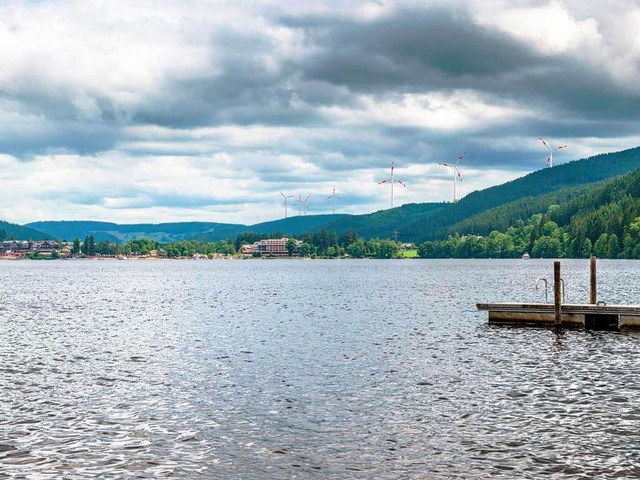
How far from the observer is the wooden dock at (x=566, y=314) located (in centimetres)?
6881

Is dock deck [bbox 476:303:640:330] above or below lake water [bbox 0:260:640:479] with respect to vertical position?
above

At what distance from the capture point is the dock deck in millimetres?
68750

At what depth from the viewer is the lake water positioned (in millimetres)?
27328

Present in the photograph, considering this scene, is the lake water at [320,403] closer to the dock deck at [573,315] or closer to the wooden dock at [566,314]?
the wooden dock at [566,314]

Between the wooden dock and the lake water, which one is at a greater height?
the wooden dock

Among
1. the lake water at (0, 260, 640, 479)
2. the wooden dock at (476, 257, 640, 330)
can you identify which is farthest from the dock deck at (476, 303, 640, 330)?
the lake water at (0, 260, 640, 479)

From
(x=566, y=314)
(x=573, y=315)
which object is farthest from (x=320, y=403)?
(x=573, y=315)

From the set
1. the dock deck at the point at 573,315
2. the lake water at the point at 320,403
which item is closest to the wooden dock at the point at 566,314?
the dock deck at the point at 573,315

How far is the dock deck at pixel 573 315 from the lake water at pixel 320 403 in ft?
11.0

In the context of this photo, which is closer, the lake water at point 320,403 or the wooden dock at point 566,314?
the lake water at point 320,403

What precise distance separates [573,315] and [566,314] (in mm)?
612

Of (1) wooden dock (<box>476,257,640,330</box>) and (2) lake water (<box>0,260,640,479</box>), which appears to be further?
(1) wooden dock (<box>476,257,640,330</box>)

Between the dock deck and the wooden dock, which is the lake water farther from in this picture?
the dock deck

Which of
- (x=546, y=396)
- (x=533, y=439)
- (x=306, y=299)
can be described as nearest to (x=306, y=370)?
(x=546, y=396)
